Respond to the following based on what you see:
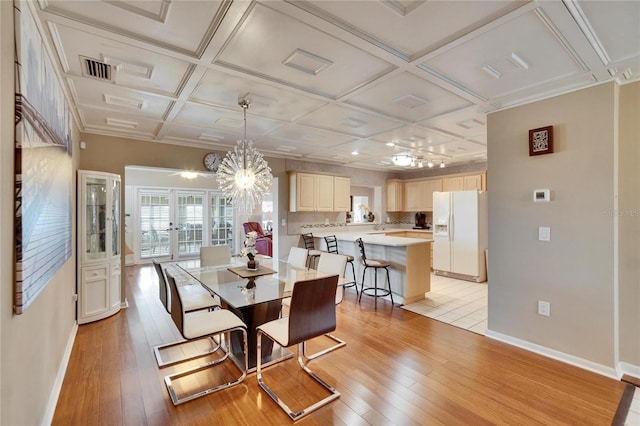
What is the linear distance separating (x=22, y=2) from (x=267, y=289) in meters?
2.27

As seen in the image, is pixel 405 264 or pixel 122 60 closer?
pixel 122 60

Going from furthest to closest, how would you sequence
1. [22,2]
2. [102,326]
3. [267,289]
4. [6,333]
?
1. [102,326]
2. [267,289]
3. [22,2]
4. [6,333]

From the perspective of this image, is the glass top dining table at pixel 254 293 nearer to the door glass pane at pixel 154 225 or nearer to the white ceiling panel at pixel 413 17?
Answer: the white ceiling panel at pixel 413 17

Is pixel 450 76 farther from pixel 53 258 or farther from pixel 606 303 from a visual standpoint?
pixel 53 258

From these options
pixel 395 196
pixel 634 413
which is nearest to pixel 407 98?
pixel 634 413

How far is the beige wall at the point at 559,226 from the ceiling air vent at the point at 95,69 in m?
3.63

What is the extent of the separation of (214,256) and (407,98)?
3.05 meters

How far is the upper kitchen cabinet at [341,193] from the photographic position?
20.5 feet

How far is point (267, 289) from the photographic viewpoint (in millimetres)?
2588

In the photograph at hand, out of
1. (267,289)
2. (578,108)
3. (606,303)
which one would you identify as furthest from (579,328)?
(267,289)

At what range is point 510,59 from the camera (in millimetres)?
2156

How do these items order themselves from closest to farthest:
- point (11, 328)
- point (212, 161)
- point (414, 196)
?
point (11, 328)
point (212, 161)
point (414, 196)

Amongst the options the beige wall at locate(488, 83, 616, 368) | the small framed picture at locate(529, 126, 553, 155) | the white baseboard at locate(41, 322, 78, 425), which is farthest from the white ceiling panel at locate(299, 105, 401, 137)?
the white baseboard at locate(41, 322, 78, 425)

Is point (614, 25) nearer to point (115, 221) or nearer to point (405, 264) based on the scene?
point (405, 264)
